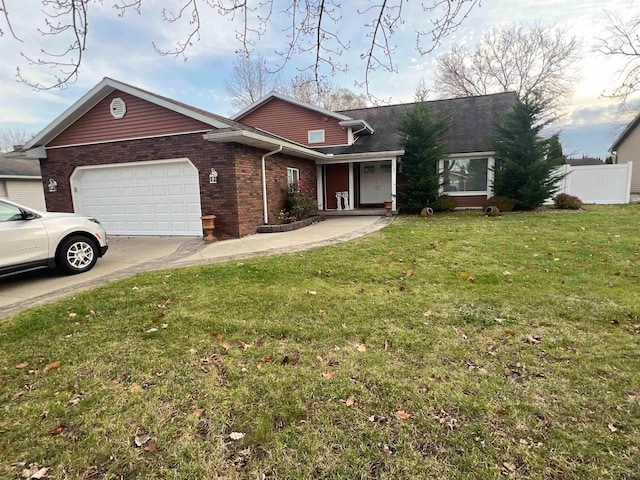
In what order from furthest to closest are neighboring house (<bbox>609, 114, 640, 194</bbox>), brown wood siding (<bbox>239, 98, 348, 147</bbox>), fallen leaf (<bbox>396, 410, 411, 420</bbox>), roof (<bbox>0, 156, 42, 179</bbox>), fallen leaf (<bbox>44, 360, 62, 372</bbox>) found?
neighboring house (<bbox>609, 114, 640, 194</bbox>)
roof (<bbox>0, 156, 42, 179</bbox>)
brown wood siding (<bbox>239, 98, 348, 147</bbox>)
fallen leaf (<bbox>44, 360, 62, 372</bbox>)
fallen leaf (<bbox>396, 410, 411, 420</bbox>)

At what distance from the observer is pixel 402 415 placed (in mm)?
2271

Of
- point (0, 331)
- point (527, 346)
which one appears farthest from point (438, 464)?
point (0, 331)

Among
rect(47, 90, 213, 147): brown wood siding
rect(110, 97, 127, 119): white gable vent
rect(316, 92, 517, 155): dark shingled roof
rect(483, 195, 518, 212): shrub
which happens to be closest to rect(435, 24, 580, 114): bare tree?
rect(316, 92, 517, 155): dark shingled roof

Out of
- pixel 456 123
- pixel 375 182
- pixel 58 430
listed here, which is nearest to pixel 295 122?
pixel 375 182

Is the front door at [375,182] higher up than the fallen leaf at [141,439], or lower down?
higher up

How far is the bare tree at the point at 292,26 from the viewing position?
3.00 m

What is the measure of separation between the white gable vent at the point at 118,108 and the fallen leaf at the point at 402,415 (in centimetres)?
1101

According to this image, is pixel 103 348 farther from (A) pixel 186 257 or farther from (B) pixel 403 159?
(B) pixel 403 159

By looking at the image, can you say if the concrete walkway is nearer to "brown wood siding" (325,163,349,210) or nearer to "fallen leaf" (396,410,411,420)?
"fallen leaf" (396,410,411,420)

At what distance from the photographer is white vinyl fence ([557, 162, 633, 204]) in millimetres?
15102

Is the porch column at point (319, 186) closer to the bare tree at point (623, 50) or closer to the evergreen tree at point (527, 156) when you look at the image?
the evergreen tree at point (527, 156)

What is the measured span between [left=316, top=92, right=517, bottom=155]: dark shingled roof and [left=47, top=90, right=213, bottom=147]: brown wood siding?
7.20 metres

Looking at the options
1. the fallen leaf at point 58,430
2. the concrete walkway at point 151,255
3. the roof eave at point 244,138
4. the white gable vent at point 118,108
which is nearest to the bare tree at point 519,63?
the roof eave at point 244,138

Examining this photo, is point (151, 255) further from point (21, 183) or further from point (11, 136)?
point (11, 136)
